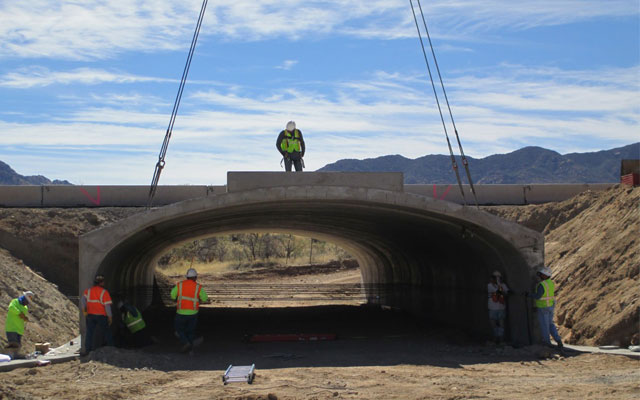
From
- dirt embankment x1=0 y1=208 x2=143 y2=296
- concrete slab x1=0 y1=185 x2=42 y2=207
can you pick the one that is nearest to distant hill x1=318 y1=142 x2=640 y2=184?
concrete slab x1=0 y1=185 x2=42 y2=207

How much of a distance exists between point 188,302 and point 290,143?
482 centimetres

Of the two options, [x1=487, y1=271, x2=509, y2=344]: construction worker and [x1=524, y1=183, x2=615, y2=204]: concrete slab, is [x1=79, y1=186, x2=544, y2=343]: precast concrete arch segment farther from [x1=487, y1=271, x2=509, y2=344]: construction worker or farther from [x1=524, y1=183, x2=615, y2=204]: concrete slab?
[x1=524, y1=183, x2=615, y2=204]: concrete slab

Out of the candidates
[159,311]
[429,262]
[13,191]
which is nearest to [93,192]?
[13,191]

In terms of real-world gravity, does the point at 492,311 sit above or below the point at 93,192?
below

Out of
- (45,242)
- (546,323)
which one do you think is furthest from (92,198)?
(546,323)

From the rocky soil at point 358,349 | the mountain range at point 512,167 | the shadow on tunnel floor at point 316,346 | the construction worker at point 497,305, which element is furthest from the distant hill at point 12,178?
the construction worker at point 497,305

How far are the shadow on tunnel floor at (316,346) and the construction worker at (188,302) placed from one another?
0.38 m

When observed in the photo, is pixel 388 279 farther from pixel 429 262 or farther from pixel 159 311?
pixel 159 311

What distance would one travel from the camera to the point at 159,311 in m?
24.0

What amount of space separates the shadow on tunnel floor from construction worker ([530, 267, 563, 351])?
0.43 m

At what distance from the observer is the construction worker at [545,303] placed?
46.5 feet

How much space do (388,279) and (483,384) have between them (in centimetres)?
1603

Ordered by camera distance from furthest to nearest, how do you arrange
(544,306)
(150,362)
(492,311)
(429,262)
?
1. (429,262)
2. (492,311)
3. (544,306)
4. (150,362)

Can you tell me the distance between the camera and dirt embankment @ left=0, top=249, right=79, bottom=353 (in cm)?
1628
